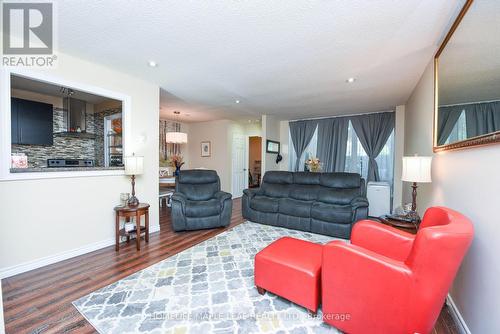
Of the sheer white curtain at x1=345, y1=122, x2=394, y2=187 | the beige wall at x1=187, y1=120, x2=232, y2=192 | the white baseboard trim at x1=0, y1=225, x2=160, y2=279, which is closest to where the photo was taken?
the white baseboard trim at x1=0, y1=225, x2=160, y2=279

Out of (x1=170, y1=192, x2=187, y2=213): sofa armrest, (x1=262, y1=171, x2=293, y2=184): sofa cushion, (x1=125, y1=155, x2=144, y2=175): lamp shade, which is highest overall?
(x1=125, y1=155, x2=144, y2=175): lamp shade

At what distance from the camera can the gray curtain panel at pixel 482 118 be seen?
115 cm

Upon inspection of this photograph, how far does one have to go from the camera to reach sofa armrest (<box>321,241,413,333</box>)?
3.75 feet

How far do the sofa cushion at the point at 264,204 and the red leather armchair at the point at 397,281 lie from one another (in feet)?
7.55

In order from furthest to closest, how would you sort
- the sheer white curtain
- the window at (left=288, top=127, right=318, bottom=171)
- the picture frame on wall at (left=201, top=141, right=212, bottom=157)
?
1. the picture frame on wall at (left=201, top=141, right=212, bottom=157)
2. the window at (left=288, top=127, right=318, bottom=171)
3. the sheer white curtain

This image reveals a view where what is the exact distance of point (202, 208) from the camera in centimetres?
342

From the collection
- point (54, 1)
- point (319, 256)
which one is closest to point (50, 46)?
point (54, 1)

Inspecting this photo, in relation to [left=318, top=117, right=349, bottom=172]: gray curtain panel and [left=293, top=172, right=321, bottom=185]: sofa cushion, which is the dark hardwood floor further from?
[left=318, top=117, right=349, bottom=172]: gray curtain panel

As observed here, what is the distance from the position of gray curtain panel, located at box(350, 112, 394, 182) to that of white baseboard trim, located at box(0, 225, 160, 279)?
5.48 meters

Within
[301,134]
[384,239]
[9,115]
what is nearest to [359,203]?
[384,239]

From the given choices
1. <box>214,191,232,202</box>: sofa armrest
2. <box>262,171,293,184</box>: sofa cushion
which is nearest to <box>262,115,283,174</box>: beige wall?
<box>262,171,293,184</box>: sofa cushion

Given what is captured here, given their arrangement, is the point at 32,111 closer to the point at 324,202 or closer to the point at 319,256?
the point at 319,256

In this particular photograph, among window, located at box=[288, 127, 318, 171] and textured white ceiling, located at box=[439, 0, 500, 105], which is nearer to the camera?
textured white ceiling, located at box=[439, 0, 500, 105]

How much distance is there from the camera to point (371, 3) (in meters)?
1.56
